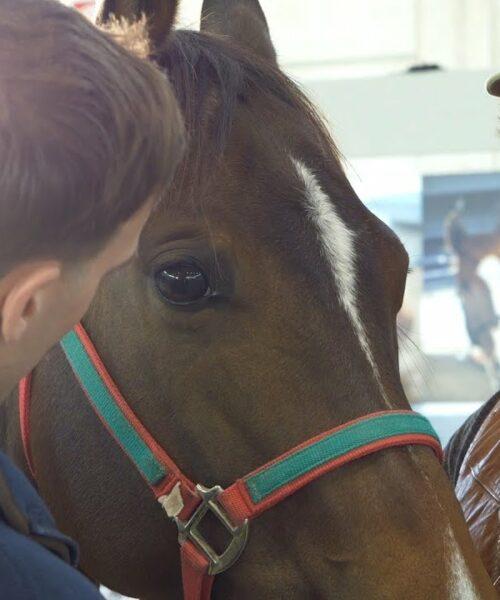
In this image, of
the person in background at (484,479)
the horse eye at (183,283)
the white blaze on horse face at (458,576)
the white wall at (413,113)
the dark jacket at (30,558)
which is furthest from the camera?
the white wall at (413,113)

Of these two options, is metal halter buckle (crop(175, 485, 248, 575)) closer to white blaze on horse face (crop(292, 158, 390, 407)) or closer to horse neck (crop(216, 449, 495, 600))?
horse neck (crop(216, 449, 495, 600))

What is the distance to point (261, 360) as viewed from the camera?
0.90m

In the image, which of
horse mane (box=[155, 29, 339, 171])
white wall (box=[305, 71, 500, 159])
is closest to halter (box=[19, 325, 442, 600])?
horse mane (box=[155, 29, 339, 171])

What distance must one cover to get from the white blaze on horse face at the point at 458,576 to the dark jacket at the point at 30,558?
380 mm

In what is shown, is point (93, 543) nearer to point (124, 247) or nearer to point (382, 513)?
point (382, 513)

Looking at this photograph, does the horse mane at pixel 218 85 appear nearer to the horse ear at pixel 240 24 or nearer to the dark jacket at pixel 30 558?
the horse ear at pixel 240 24

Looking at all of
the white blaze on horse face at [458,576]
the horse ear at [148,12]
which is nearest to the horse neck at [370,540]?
the white blaze on horse face at [458,576]

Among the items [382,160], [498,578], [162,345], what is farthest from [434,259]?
[162,345]

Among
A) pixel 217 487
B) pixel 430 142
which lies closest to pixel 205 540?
pixel 217 487

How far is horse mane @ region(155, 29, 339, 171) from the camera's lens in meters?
1.00

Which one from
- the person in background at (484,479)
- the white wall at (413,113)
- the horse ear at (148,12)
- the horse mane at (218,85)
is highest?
the horse ear at (148,12)

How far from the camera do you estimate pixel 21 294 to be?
0.56 metres

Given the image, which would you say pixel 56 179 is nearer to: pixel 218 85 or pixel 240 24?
pixel 218 85

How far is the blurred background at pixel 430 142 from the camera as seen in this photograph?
369cm
